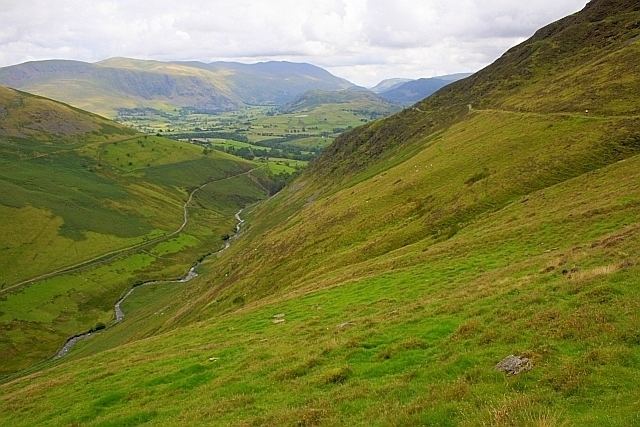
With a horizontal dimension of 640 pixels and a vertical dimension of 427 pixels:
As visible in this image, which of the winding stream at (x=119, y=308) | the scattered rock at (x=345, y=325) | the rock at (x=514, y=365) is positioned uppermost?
the rock at (x=514, y=365)

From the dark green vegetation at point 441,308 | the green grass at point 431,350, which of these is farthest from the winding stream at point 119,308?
the green grass at point 431,350

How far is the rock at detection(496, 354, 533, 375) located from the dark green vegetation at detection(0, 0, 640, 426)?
36 centimetres

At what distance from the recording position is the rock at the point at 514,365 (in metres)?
19.2

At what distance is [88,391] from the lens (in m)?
39.3

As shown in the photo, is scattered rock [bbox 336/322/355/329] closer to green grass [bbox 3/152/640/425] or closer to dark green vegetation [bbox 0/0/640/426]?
green grass [bbox 3/152/640/425]

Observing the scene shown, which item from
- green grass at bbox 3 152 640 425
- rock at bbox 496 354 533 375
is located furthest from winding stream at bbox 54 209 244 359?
rock at bbox 496 354 533 375

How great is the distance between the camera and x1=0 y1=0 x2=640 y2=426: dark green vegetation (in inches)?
747

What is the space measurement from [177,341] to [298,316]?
14912 mm

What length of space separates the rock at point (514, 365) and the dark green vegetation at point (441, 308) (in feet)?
1.19

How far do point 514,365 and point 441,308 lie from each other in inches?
443

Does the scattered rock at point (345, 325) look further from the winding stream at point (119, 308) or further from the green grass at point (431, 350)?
the winding stream at point (119, 308)

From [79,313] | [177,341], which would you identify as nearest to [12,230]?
[79,313]

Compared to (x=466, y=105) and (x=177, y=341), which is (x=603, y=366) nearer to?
(x=177, y=341)

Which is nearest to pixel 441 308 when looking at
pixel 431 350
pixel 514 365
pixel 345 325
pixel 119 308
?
pixel 431 350
